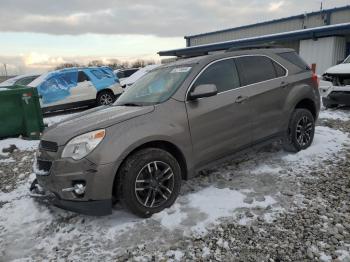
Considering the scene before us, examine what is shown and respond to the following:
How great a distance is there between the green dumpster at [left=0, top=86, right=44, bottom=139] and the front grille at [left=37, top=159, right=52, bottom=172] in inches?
200

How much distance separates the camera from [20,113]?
9.02 meters

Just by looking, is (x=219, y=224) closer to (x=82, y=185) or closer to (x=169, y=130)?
(x=169, y=130)

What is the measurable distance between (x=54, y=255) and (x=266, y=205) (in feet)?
7.99

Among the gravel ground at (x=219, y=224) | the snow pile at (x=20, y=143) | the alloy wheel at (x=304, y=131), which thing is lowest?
the snow pile at (x=20, y=143)

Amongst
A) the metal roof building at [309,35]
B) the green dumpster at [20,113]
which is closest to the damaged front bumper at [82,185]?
the green dumpster at [20,113]

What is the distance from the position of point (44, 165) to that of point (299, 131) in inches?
160

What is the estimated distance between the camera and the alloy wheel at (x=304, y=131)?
239 inches

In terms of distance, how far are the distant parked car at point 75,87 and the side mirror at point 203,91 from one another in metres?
9.85

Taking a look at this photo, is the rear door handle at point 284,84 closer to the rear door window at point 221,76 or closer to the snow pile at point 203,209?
the rear door window at point 221,76

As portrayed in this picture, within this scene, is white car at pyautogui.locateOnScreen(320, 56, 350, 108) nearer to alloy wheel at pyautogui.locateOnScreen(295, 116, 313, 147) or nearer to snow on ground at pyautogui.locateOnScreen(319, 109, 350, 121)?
snow on ground at pyautogui.locateOnScreen(319, 109, 350, 121)

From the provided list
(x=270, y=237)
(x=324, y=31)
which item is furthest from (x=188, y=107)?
(x=324, y=31)

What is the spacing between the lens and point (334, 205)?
4.30 metres

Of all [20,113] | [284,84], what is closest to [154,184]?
[284,84]

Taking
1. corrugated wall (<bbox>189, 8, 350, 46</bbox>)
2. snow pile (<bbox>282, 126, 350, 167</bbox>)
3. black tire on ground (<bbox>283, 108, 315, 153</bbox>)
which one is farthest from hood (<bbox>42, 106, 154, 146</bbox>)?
corrugated wall (<bbox>189, 8, 350, 46</bbox>)
